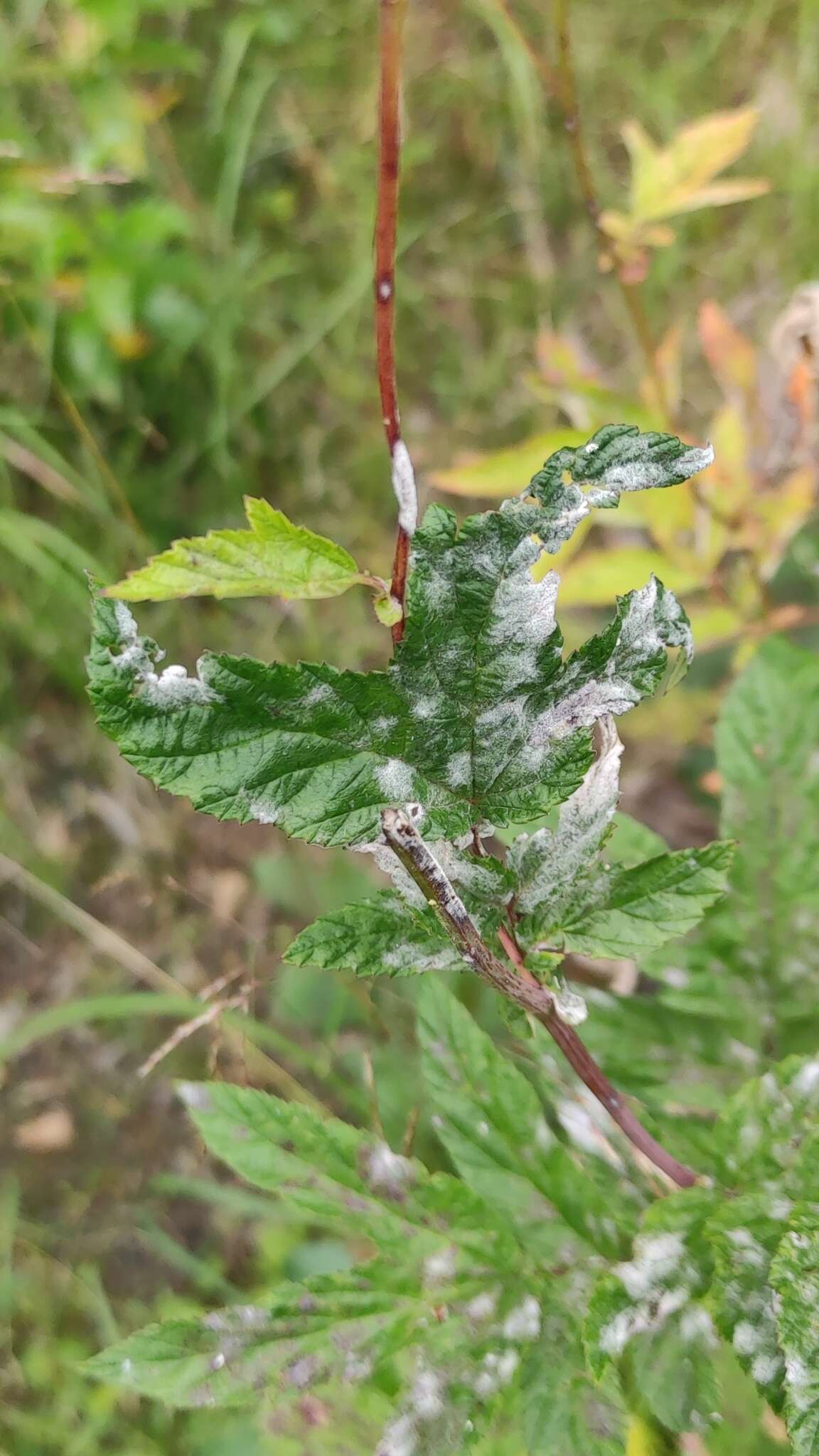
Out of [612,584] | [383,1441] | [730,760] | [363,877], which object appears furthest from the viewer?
[363,877]

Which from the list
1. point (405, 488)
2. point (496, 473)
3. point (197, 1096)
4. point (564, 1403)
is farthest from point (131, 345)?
point (564, 1403)

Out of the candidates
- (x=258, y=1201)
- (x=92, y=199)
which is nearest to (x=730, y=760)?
(x=258, y=1201)

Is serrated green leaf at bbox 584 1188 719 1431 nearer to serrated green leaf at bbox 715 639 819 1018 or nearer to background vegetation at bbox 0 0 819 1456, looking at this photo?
serrated green leaf at bbox 715 639 819 1018

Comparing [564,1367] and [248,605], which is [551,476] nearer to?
[564,1367]

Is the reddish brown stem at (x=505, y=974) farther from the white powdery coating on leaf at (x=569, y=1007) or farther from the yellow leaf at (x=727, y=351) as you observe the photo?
the yellow leaf at (x=727, y=351)

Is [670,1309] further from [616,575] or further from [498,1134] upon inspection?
[616,575]

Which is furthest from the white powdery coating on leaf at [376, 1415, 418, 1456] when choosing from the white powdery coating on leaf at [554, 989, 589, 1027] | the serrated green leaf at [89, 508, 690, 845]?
the serrated green leaf at [89, 508, 690, 845]

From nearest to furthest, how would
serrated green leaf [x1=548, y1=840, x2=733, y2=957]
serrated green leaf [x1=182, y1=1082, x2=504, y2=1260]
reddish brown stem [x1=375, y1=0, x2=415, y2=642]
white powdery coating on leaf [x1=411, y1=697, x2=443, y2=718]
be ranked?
reddish brown stem [x1=375, y1=0, x2=415, y2=642], white powdery coating on leaf [x1=411, y1=697, x2=443, y2=718], serrated green leaf [x1=548, y1=840, x2=733, y2=957], serrated green leaf [x1=182, y1=1082, x2=504, y2=1260]
